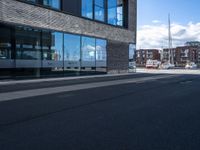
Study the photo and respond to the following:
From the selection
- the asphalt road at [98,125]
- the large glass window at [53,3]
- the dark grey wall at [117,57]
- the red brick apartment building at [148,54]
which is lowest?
the asphalt road at [98,125]

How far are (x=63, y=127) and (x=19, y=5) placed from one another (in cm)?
1631

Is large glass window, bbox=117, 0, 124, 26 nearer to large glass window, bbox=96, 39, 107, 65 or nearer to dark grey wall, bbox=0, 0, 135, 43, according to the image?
dark grey wall, bbox=0, 0, 135, 43

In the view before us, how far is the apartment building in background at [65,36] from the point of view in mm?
21078

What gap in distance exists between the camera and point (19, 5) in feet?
70.9

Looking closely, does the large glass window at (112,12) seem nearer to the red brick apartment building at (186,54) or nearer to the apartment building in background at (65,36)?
the apartment building in background at (65,36)

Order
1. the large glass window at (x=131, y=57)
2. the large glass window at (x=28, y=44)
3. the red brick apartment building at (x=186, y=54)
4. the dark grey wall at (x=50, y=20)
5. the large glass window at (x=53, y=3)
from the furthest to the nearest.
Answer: the red brick apartment building at (x=186, y=54) → the large glass window at (x=131, y=57) → the large glass window at (x=53, y=3) → the large glass window at (x=28, y=44) → the dark grey wall at (x=50, y=20)

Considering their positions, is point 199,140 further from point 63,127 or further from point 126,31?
point 126,31

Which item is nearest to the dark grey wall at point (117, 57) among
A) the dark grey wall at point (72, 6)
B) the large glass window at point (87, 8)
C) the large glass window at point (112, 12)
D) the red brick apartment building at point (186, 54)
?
the large glass window at point (112, 12)

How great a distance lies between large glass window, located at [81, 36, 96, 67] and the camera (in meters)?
28.7

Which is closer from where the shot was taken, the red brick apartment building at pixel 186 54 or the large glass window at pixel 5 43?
the large glass window at pixel 5 43

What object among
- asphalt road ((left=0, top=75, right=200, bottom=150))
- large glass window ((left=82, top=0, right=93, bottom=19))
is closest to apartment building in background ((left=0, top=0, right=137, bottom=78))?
large glass window ((left=82, top=0, right=93, bottom=19))

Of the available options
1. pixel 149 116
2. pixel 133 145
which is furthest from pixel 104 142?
pixel 149 116

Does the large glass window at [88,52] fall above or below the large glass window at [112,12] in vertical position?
below

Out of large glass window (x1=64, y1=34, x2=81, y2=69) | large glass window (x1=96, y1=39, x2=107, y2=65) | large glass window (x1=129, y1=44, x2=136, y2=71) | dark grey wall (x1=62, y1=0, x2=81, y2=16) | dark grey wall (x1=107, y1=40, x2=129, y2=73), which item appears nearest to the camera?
dark grey wall (x1=62, y1=0, x2=81, y2=16)
